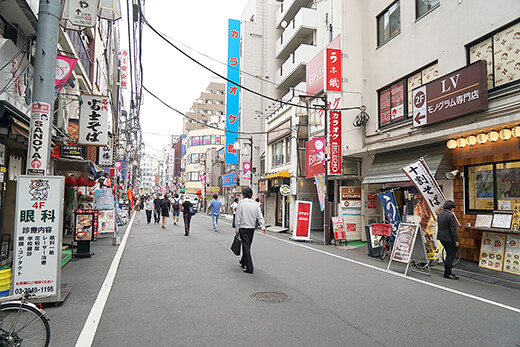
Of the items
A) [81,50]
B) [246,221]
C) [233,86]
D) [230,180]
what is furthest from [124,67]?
[246,221]

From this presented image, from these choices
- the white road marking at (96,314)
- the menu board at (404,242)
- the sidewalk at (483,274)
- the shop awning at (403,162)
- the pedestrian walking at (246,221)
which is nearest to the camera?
the white road marking at (96,314)

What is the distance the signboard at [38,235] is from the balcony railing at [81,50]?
1073 centimetres

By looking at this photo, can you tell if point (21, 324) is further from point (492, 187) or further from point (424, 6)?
point (424, 6)

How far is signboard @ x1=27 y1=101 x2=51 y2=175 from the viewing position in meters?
5.62

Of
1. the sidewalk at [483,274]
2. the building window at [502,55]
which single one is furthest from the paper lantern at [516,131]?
the sidewalk at [483,274]

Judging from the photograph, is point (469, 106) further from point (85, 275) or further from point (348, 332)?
point (85, 275)

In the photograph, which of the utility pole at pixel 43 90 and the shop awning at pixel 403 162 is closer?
the utility pole at pixel 43 90

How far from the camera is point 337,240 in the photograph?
14031mm

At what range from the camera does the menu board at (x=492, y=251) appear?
834 centimetres

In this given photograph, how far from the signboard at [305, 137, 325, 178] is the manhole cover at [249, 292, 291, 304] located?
9258mm

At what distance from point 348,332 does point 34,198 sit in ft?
16.6

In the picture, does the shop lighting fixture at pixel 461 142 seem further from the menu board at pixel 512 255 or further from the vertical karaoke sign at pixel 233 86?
the vertical karaoke sign at pixel 233 86

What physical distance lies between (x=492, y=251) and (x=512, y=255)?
20.4 inches

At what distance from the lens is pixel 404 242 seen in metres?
8.71
